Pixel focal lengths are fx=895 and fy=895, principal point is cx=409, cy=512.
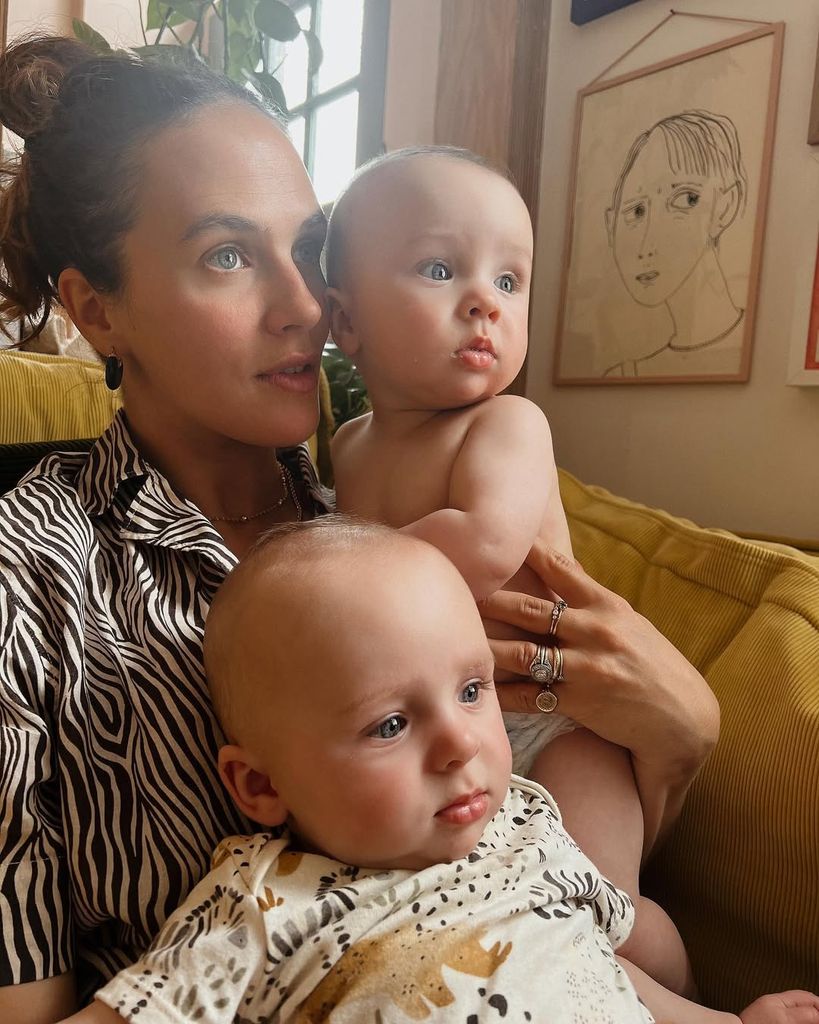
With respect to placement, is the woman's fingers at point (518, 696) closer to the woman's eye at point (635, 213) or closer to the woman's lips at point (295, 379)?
the woman's lips at point (295, 379)

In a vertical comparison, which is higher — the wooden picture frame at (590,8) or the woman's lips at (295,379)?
the wooden picture frame at (590,8)

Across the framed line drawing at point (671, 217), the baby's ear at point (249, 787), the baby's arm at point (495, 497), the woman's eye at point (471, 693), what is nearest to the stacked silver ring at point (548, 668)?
the baby's arm at point (495, 497)

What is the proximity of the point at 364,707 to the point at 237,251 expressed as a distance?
614mm

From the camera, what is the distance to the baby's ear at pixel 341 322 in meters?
1.16

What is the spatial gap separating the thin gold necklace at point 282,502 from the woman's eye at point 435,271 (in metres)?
0.40

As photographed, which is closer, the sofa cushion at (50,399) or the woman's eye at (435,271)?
the woman's eye at (435,271)

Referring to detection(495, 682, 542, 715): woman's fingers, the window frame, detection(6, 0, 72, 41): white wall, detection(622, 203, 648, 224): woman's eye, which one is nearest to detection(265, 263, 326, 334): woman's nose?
detection(495, 682, 542, 715): woman's fingers

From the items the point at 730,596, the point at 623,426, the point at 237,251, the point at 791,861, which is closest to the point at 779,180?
the point at 623,426

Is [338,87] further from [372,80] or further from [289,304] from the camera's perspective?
[289,304]

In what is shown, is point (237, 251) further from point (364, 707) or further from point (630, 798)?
point (630, 798)

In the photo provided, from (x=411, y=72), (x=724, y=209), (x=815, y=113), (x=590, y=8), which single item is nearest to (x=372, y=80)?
(x=411, y=72)

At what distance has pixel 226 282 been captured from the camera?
1075 mm

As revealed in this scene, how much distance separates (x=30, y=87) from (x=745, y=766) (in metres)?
1.27

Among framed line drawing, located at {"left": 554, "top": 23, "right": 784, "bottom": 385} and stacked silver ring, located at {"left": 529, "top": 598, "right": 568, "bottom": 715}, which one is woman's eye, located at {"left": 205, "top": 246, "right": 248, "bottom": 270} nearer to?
stacked silver ring, located at {"left": 529, "top": 598, "right": 568, "bottom": 715}
